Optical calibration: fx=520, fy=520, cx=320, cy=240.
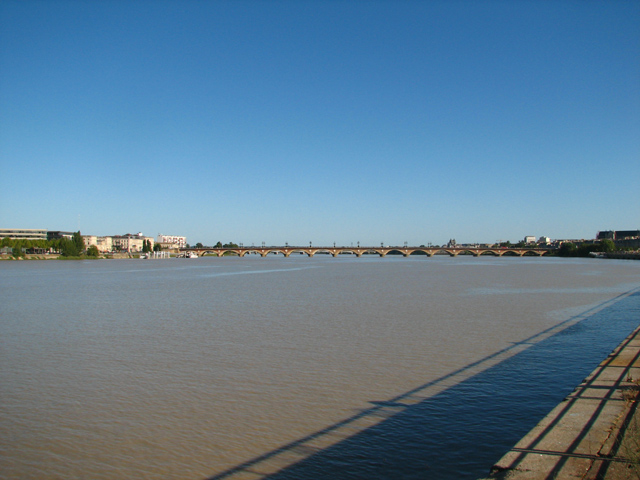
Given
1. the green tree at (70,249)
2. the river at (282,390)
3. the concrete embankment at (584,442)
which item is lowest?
the river at (282,390)

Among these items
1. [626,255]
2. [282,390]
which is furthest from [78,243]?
[626,255]

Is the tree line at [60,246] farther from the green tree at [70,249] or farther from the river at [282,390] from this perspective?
the river at [282,390]

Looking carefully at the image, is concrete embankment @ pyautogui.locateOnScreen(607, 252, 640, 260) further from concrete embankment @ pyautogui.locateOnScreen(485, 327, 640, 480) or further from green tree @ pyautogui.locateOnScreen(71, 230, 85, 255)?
concrete embankment @ pyautogui.locateOnScreen(485, 327, 640, 480)

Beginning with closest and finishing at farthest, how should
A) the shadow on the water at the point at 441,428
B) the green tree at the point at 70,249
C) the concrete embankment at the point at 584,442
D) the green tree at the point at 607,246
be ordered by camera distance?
1. the concrete embankment at the point at 584,442
2. the shadow on the water at the point at 441,428
3. the green tree at the point at 70,249
4. the green tree at the point at 607,246

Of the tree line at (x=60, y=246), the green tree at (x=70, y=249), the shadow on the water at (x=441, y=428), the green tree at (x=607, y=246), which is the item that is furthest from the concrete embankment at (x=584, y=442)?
the green tree at (x=607, y=246)

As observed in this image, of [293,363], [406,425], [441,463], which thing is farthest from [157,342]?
[441,463]

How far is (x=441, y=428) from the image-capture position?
32.2 ft

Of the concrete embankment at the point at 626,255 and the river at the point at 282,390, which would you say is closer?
the river at the point at 282,390

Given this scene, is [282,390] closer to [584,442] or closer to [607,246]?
[584,442]

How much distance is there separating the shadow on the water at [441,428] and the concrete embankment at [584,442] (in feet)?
3.60

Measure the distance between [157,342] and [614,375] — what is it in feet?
48.6

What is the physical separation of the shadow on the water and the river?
0.04 metres

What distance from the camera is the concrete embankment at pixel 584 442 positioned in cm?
611

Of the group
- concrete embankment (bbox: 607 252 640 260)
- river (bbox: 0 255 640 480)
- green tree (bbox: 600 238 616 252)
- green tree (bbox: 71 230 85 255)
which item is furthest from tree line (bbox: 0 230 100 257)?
green tree (bbox: 600 238 616 252)
